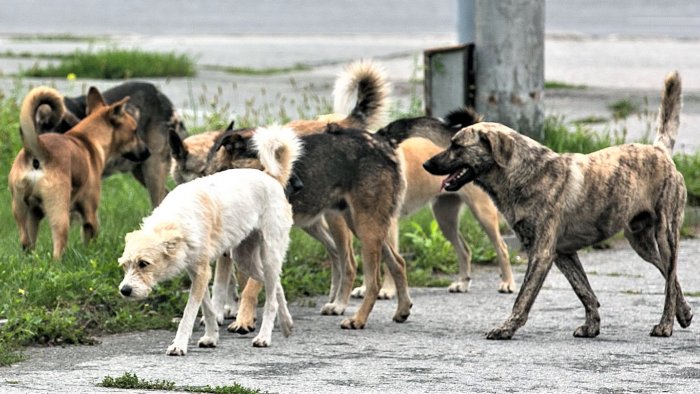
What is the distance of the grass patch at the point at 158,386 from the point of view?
677 cm

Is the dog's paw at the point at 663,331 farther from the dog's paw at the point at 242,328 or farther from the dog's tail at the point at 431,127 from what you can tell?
the dog's paw at the point at 242,328

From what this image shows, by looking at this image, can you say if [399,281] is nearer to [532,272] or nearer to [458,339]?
[458,339]

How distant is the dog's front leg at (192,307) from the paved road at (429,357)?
0.09 metres

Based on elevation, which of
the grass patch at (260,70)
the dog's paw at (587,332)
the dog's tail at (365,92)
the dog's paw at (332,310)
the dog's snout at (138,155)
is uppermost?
the dog's tail at (365,92)

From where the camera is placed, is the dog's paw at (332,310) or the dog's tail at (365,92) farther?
the dog's tail at (365,92)

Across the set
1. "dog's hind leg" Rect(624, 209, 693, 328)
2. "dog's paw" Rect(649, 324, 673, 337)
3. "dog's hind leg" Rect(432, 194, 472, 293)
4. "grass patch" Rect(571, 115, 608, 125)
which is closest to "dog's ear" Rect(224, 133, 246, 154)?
"dog's hind leg" Rect(432, 194, 472, 293)

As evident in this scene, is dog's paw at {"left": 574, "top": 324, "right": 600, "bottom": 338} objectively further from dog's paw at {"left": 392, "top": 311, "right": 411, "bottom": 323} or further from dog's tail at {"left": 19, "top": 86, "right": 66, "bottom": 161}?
dog's tail at {"left": 19, "top": 86, "right": 66, "bottom": 161}

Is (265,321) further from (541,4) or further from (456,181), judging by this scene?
(541,4)

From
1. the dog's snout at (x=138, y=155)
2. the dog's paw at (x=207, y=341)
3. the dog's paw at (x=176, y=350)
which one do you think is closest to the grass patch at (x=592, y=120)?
the dog's snout at (x=138, y=155)

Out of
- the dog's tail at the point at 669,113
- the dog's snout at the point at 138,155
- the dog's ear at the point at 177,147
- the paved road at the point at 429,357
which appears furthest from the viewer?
the dog's snout at the point at 138,155

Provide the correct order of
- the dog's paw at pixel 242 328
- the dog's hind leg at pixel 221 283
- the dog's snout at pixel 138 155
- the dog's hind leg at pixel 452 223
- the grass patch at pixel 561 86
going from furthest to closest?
the grass patch at pixel 561 86 < the dog's snout at pixel 138 155 < the dog's hind leg at pixel 452 223 < the dog's hind leg at pixel 221 283 < the dog's paw at pixel 242 328

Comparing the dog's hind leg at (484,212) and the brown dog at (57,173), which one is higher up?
the brown dog at (57,173)

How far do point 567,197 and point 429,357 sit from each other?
4.87 feet

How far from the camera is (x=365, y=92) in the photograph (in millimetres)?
10242
